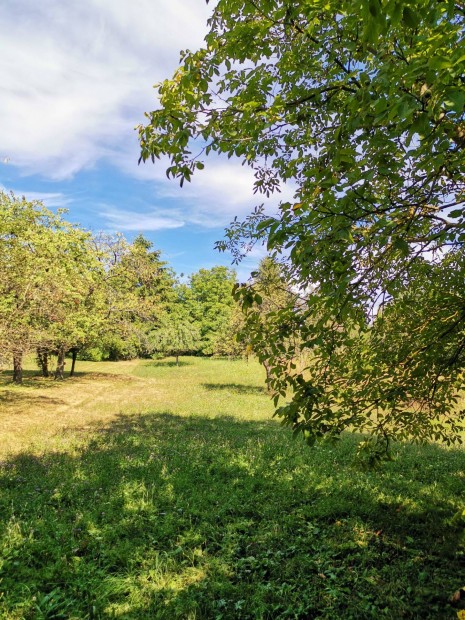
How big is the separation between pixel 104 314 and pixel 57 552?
22835 mm

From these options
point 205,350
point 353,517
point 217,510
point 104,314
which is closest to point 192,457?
point 217,510

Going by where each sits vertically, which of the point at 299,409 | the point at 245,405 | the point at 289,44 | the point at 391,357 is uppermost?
the point at 289,44

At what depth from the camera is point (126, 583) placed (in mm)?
4941

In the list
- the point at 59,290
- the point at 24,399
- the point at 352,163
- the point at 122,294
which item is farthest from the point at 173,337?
the point at 352,163

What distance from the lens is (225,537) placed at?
616cm

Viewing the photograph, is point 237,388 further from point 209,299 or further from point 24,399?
point 209,299

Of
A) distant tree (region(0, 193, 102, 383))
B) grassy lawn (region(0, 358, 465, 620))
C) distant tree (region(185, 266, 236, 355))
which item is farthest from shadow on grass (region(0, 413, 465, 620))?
distant tree (region(185, 266, 236, 355))

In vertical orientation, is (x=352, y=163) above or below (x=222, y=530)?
above

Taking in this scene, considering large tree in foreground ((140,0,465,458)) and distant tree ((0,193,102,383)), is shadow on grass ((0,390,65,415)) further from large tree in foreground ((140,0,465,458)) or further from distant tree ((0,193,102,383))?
large tree in foreground ((140,0,465,458))

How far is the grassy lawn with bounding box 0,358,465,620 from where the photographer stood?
4652 mm

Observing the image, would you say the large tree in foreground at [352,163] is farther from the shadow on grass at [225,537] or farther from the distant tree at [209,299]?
the distant tree at [209,299]

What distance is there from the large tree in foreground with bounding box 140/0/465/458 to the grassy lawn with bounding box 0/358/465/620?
188cm

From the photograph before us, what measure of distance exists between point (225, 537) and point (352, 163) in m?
5.94

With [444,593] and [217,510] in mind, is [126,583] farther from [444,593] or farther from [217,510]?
[444,593]
